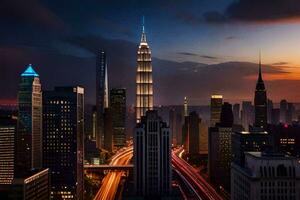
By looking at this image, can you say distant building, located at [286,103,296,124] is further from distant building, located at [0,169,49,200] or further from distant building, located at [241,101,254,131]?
distant building, located at [0,169,49,200]

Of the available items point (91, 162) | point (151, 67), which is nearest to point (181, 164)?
point (91, 162)

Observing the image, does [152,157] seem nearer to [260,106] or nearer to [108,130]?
[260,106]

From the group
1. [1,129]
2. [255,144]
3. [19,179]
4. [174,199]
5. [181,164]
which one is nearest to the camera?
[19,179]

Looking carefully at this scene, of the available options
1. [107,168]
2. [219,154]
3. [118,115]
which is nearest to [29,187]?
[107,168]

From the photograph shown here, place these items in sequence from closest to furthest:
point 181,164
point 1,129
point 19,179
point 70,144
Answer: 1. point 19,179
2. point 70,144
3. point 1,129
4. point 181,164

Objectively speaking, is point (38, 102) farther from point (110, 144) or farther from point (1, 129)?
point (110, 144)

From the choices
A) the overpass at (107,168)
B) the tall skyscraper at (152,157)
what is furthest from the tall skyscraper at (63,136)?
the overpass at (107,168)
